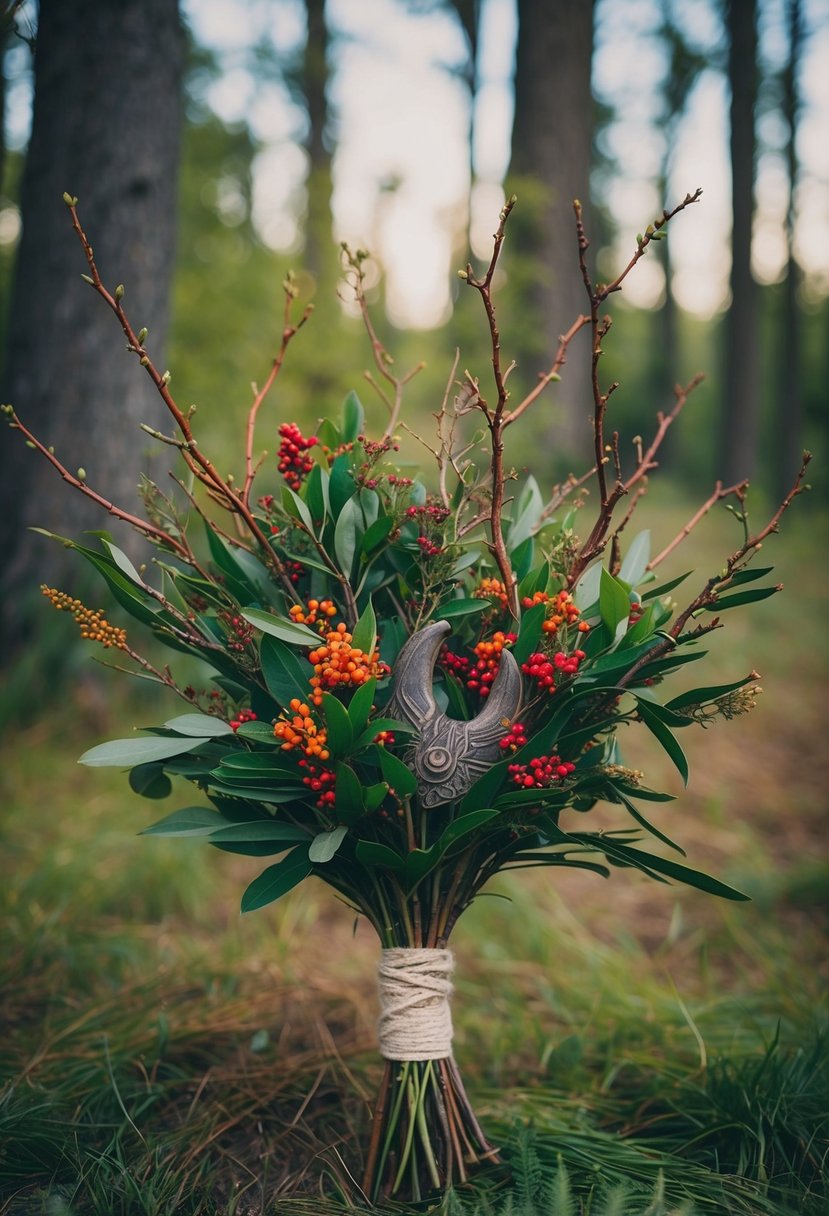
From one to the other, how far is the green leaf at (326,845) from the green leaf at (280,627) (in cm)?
28

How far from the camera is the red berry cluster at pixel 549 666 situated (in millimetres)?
1233

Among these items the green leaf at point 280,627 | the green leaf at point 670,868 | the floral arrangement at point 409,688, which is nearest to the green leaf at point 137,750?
the floral arrangement at point 409,688

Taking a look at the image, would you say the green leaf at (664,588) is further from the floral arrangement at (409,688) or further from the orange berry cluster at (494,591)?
the orange berry cluster at (494,591)

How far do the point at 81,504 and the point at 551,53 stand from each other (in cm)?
491

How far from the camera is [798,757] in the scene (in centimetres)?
528

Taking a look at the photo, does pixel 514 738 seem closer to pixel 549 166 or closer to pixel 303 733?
pixel 303 733

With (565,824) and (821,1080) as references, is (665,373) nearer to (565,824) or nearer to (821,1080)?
(565,824)

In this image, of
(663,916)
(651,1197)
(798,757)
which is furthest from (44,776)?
(798,757)

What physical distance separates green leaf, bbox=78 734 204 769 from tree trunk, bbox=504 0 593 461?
511 cm

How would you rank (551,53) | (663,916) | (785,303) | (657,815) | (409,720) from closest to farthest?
(409,720)
(663,916)
(657,815)
(551,53)
(785,303)

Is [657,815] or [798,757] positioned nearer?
[657,815]

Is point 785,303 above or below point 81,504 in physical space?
above

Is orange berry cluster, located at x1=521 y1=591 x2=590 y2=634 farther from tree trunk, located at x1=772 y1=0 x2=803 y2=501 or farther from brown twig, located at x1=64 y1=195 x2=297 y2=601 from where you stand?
tree trunk, located at x1=772 y1=0 x2=803 y2=501

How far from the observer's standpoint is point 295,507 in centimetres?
135
